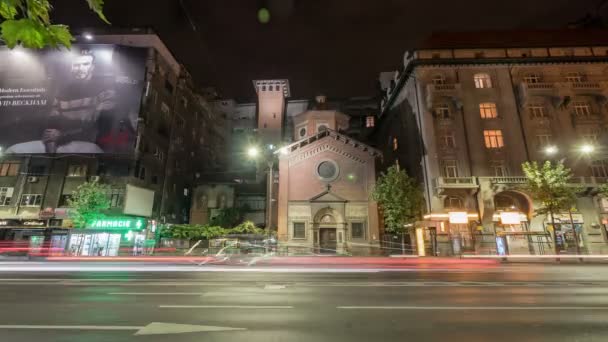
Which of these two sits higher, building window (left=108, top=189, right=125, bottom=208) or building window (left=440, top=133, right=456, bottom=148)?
building window (left=440, top=133, right=456, bottom=148)

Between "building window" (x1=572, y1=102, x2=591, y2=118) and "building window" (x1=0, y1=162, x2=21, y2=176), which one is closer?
"building window" (x1=572, y1=102, x2=591, y2=118)

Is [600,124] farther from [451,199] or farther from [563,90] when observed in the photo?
[451,199]

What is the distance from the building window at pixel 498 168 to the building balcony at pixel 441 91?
860cm

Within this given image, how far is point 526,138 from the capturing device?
3094 centimetres

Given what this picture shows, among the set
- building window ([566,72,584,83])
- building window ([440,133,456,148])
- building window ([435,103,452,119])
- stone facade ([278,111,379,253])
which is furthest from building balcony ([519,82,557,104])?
stone facade ([278,111,379,253])

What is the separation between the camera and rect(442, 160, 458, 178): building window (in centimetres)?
3025

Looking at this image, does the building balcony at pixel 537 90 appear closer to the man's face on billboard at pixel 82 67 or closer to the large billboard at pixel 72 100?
the large billboard at pixel 72 100

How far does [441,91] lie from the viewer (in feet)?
105

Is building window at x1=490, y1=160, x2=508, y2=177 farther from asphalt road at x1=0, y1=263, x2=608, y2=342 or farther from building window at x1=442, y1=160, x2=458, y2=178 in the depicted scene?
asphalt road at x1=0, y1=263, x2=608, y2=342

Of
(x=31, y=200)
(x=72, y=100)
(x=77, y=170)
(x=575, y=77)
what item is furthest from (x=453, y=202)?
(x=31, y=200)

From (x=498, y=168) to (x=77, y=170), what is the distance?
161 feet

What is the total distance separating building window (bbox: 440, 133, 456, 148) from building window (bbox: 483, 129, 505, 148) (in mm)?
3559

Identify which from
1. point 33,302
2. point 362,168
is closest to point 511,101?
point 362,168

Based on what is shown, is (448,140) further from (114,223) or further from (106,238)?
(106,238)
